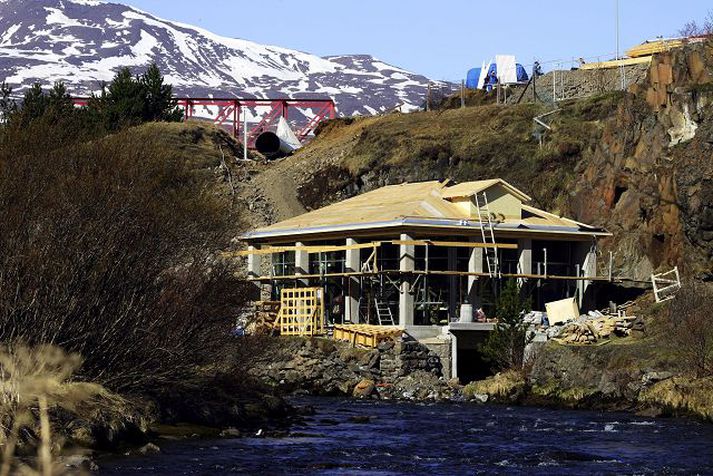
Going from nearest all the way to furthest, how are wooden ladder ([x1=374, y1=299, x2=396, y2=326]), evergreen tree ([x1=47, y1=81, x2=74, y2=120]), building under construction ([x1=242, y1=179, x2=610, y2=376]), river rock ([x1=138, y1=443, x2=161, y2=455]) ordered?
river rock ([x1=138, y1=443, x2=161, y2=455]), building under construction ([x1=242, y1=179, x2=610, y2=376]), wooden ladder ([x1=374, y1=299, x2=396, y2=326]), evergreen tree ([x1=47, y1=81, x2=74, y2=120])

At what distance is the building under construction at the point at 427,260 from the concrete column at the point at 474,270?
50 millimetres

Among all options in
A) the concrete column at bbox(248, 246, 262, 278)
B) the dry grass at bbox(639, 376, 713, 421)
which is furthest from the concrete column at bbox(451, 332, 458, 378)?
the concrete column at bbox(248, 246, 262, 278)

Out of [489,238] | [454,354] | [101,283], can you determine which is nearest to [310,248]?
[489,238]

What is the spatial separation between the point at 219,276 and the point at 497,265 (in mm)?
26606

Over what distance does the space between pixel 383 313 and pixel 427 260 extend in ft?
13.2

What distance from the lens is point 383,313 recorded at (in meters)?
75.2

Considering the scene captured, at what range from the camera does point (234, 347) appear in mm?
52844

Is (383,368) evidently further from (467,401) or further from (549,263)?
(549,263)

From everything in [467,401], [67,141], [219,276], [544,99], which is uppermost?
[544,99]

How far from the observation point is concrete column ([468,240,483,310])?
2955 inches

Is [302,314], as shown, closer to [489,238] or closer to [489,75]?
[489,238]

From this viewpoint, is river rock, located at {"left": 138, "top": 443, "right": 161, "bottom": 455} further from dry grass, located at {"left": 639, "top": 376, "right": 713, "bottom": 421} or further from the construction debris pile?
the construction debris pile

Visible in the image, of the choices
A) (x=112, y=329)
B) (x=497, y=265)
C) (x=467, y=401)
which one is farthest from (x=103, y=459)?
(x=497, y=265)

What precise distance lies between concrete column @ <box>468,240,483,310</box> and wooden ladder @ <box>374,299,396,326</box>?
13.9ft
